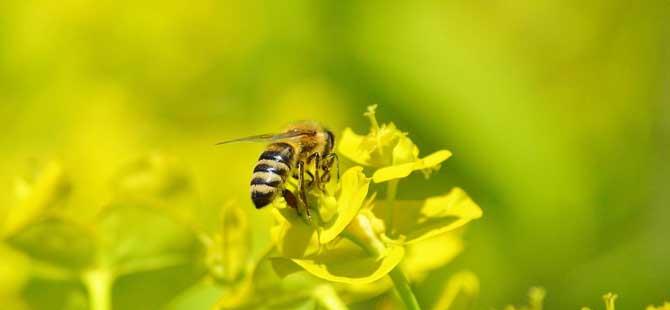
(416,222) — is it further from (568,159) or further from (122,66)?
(122,66)

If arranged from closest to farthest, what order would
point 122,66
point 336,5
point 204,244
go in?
point 204,244 → point 336,5 → point 122,66

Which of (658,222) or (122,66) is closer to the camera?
(658,222)

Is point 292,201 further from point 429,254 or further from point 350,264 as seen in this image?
point 429,254

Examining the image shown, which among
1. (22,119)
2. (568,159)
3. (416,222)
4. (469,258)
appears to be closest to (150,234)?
(416,222)

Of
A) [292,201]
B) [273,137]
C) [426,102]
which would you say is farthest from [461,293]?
[426,102]

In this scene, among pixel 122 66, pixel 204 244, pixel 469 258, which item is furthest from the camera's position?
pixel 122 66

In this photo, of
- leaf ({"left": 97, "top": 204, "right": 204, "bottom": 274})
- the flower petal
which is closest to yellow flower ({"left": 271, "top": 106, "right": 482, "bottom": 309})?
the flower petal

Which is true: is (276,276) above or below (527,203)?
below
